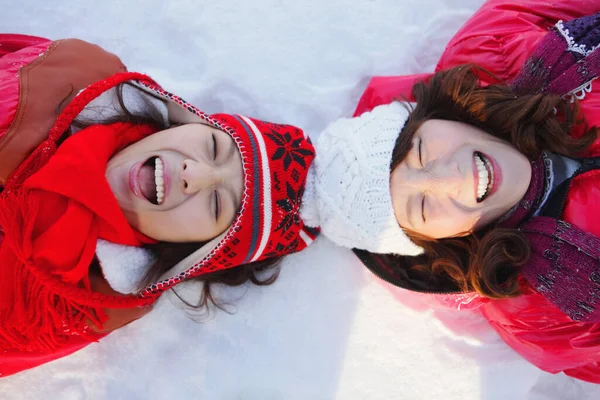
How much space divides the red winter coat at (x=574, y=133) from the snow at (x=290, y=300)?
0.13m

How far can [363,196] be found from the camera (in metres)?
1.27

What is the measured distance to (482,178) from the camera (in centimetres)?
123

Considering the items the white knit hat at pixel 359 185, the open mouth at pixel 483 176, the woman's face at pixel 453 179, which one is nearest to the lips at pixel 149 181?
the white knit hat at pixel 359 185

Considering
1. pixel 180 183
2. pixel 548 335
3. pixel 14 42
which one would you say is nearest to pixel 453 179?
pixel 548 335

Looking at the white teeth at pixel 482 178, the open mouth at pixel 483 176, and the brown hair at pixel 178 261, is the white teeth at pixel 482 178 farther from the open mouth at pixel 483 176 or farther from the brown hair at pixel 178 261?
the brown hair at pixel 178 261

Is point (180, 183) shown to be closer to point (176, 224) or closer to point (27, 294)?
point (176, 224)

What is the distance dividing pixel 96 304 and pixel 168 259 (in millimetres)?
237

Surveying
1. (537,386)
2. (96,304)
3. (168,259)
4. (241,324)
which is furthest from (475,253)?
(96,304)

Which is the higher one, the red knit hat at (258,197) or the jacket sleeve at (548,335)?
the red knit hat at (258,197)

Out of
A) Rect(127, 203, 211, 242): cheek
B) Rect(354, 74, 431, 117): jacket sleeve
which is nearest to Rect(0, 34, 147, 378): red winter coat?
Rect(127, 203, 211, 242): cheek

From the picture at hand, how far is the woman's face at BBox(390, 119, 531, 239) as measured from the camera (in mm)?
1211

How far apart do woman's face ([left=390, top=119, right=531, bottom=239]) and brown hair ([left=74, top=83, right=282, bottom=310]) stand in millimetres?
509

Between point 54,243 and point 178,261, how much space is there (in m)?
0.35

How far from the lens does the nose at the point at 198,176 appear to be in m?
1.14
